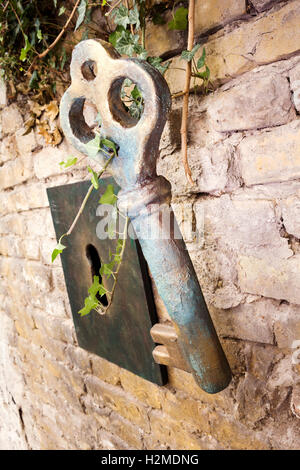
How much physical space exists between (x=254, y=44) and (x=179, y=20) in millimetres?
169

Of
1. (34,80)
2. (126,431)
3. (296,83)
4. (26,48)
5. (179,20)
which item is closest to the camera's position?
(296,83)

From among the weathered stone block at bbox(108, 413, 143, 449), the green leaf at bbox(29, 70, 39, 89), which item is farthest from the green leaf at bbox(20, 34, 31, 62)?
→ the weathered stone block at bbox(108, 413, 143, 449)

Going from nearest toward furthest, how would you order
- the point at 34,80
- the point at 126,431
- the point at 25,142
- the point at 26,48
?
the point at 26,48 → the point at 34,80 → the point at 126,431 → the point at 25,142

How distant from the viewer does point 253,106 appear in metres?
0.66

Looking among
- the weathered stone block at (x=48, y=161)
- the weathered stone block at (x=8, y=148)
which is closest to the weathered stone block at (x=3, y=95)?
the weathered stone block at (x=8, y=148)

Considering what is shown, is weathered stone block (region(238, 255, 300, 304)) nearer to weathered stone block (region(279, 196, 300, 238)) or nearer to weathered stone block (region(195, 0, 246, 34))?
weathered stone block (region(279, 196, 300, 238))

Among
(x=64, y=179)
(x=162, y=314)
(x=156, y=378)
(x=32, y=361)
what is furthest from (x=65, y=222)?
(x=32, y=361)

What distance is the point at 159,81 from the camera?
0.57m

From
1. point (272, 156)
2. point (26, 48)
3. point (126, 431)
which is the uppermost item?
point (26, 48)

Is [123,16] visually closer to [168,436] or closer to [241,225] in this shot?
[241,225]

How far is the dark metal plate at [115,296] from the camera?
3.18ft

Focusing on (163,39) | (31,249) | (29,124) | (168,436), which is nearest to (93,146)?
(163,39)
